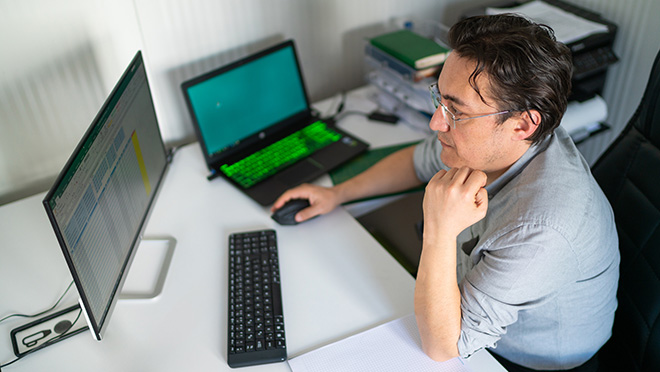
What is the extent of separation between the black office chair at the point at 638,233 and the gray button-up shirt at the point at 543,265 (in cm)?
6

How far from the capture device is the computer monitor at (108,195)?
91 centimetres

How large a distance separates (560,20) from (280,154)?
1076mm

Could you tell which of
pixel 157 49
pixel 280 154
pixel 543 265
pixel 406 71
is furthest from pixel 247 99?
pixel 543 265

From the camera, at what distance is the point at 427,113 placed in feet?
5.69

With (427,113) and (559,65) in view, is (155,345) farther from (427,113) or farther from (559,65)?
(427,113)

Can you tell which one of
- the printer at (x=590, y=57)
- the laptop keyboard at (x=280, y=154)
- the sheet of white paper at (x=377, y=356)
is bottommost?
the sheet of white paper at (x=377, y=356)

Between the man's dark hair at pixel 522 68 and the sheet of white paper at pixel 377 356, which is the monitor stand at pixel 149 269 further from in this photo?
the man's dark hair at pixel 522 68

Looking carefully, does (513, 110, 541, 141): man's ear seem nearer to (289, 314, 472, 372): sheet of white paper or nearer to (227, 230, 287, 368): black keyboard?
(289, 314, 472, 372): sheet of white paper

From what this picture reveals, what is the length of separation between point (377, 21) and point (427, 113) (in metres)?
0.46

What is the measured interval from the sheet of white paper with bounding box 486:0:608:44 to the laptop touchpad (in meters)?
0.86

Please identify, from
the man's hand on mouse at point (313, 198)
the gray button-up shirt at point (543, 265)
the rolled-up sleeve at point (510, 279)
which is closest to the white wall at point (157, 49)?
the man's hand on mouse at point (313, 198)

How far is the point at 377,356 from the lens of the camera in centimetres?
106

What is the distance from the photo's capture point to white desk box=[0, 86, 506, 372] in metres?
1.09

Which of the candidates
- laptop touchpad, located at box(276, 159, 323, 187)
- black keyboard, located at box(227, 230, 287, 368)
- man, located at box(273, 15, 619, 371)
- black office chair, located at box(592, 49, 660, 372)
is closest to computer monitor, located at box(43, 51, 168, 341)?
black keyboard, located at box(227, 230, 287, 368)
